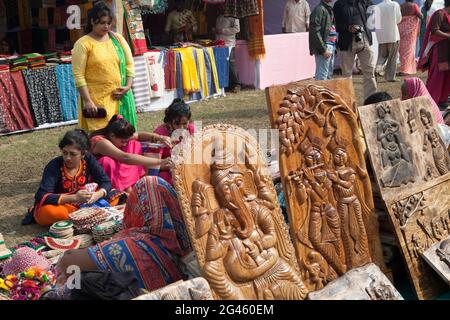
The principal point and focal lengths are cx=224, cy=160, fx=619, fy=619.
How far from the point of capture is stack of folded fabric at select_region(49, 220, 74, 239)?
13.3 feet

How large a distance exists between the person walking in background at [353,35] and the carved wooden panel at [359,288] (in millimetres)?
4821

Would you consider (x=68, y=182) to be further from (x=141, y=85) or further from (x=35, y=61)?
(x=141, y=85)

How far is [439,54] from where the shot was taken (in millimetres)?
6660

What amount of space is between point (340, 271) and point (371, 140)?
67cm

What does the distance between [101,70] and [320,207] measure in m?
2.58

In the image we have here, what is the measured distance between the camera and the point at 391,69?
1059 cm

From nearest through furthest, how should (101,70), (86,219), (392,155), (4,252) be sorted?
(392,155), (4,252), (86,219), (101,70)

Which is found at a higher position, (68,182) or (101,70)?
(101,70)

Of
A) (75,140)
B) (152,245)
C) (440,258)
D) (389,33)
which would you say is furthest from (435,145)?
(389,33)

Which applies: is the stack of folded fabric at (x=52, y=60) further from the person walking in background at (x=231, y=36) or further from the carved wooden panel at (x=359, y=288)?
the carved wooden panel at (x=359, y=288)

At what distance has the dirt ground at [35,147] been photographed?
4.62 metres

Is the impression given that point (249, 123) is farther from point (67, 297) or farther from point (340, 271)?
point (67, 297)

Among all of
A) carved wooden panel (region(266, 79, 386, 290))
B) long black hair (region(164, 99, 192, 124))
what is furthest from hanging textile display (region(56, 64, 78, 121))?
carved wooden panel (region(266, 79, 386, 290))

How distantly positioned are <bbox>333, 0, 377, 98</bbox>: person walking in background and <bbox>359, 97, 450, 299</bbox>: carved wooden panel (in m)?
3.90
